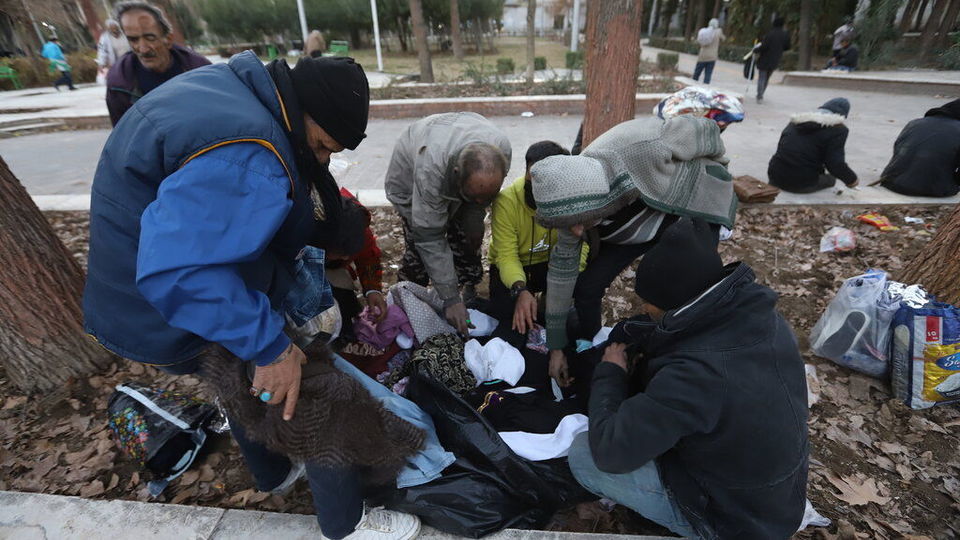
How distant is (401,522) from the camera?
1.78 metres

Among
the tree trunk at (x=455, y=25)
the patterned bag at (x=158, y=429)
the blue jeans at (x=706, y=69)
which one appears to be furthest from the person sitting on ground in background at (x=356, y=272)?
the tree trunk at (x=455, y=25)

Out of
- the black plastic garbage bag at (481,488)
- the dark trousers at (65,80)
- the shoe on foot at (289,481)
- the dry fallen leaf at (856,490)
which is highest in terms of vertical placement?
the dark trousers at (65,80)

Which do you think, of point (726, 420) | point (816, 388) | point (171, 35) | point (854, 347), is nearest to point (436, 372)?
point (726, 420)

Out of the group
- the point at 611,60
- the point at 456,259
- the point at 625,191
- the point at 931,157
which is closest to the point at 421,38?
the point at 611,60

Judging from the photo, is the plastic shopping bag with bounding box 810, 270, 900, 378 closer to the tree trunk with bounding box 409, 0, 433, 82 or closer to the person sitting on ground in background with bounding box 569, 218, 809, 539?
the person sitting on ground in background with bounding box 569, 218, 809, 539

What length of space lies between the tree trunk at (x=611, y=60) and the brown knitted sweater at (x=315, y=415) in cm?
399

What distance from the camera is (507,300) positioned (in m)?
2.92

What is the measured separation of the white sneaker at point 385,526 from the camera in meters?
1.74

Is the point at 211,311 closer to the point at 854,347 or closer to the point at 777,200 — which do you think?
the point at 854,347

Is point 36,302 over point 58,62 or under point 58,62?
under

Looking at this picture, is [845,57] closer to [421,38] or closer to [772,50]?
[772,50]

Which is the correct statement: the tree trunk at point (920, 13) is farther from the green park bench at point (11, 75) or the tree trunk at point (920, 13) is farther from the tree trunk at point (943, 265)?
the green park bench at point (11, 75)

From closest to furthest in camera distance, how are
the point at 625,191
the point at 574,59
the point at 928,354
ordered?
the point at 625,191, the point at 928,354, the point at 574,59

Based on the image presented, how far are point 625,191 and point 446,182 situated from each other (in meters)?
0.89
